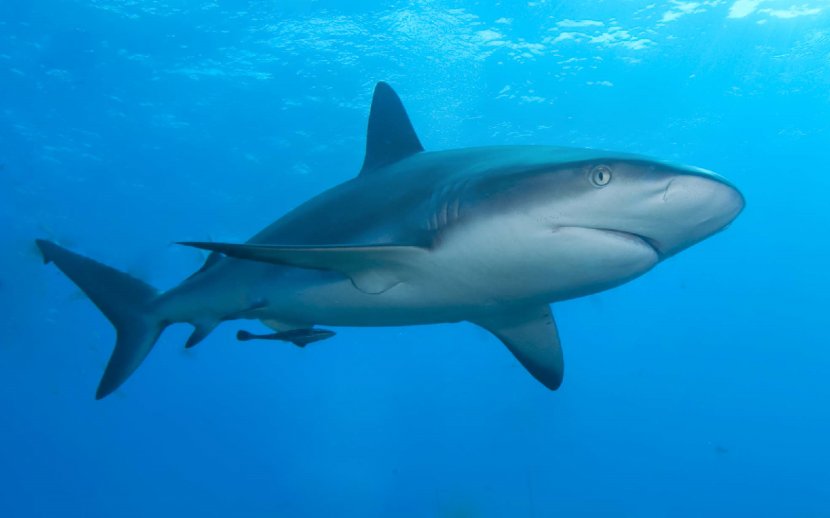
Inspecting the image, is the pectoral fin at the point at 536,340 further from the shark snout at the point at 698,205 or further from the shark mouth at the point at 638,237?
the shark snout at the point at 698,205

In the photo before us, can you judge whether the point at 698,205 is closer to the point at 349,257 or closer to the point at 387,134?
the point at 349,257

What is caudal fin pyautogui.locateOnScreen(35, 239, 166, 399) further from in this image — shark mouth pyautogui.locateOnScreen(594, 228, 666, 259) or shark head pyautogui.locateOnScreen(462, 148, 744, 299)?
shark mouth pyautogui.locateOnScreen(594, 228, 666, 259)

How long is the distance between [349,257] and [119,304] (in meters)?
3.08

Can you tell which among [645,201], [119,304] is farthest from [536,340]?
[119,304]

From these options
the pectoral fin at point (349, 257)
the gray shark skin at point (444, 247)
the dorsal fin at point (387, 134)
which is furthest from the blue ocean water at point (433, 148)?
the pectoral fin at point (349, 257)

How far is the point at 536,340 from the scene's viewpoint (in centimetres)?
464

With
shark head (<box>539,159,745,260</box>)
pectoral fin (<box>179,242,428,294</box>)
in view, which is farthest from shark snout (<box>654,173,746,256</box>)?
pectoral fin (<box>179,242,428,294</box>)

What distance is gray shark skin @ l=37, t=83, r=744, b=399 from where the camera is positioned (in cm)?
250

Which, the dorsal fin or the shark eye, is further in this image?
the dorsal fin

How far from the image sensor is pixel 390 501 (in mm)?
61562

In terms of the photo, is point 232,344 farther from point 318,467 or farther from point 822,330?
point 822,330

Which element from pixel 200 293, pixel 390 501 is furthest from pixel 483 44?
pixel 390 501

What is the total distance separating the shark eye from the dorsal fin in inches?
98.2

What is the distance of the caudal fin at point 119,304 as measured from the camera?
196 inches
